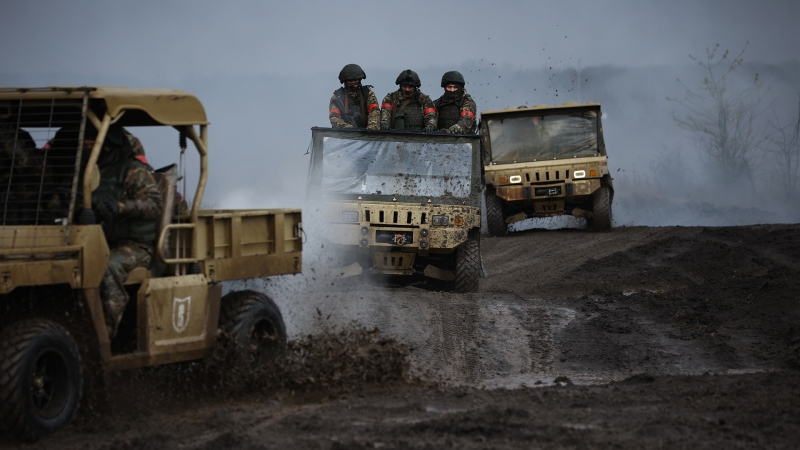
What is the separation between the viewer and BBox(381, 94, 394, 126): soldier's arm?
14016 millimetres

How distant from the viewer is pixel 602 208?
19156mm

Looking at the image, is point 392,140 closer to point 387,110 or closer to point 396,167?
point 396,167

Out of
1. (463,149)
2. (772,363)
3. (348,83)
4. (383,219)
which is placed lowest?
(772,363)

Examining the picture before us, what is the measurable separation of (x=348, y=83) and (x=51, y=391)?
9.33m

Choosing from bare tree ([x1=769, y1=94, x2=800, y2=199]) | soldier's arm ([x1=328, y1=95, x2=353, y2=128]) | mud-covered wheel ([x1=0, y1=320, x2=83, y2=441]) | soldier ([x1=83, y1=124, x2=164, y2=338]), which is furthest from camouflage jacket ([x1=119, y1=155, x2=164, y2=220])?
bare tree ([x1=769, y1=94, x2=800, y2=199])

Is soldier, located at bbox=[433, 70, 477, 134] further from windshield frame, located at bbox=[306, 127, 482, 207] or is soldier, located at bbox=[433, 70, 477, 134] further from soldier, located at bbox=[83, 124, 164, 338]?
soldier, located at bbox=[83, 124, 164, 338]

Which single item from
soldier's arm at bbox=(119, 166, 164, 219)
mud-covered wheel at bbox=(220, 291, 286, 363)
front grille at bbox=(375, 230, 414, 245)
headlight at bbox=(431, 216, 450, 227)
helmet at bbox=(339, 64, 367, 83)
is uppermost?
helmet at bbox=(339, 64, 367, 83)

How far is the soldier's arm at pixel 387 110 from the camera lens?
46.0 ft

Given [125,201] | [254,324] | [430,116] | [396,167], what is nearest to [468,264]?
[396,167]

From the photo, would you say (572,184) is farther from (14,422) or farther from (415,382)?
(14,422)

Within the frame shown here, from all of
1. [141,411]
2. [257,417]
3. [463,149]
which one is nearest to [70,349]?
[141,411]

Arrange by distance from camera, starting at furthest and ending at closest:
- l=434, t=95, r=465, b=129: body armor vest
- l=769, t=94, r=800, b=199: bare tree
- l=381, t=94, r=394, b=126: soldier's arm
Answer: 1. l=769, t=94, r=800, b=199: bare tree
2. l=434, t=95, r=465, b=129: body armor vest
3. l=381, t=94, r=394, b=126: soldier's arm

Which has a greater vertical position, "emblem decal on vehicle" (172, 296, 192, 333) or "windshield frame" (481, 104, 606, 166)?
"windshield frame" (481, 104, 606, 166)

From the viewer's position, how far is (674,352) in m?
9.23
